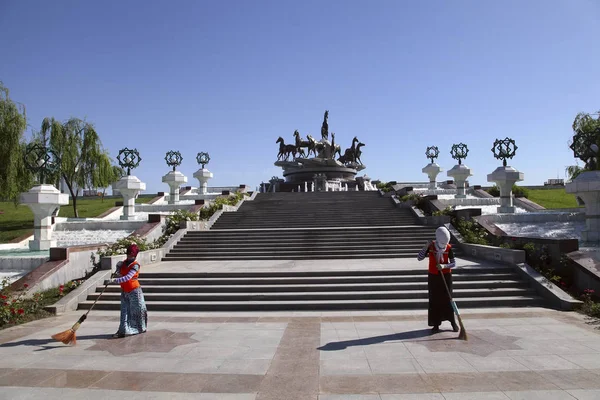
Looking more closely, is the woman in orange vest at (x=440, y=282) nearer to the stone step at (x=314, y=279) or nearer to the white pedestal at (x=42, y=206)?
the stone step at (x=314, y=279)

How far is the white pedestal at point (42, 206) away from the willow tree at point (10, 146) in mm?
6667

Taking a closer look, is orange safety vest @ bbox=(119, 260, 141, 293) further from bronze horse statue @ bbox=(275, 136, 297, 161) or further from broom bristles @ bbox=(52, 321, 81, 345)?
bronze horse statue @ bbox=(275, 136, 297, 161)

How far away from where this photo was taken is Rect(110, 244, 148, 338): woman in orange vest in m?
7.29

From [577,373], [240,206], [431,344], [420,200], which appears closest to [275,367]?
[431,344]

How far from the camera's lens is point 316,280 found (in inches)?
420

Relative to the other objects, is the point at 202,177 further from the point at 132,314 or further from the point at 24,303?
the point at 132,314

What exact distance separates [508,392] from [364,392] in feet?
5.10

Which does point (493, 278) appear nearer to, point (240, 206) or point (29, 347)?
point (29, 347)

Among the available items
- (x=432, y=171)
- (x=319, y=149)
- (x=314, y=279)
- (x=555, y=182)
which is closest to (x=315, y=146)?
(x=319, y=149)

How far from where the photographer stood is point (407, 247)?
1493cm

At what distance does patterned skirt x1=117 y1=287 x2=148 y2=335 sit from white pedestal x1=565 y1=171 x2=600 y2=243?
14810 millimetres

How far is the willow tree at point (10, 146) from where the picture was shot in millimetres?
21188

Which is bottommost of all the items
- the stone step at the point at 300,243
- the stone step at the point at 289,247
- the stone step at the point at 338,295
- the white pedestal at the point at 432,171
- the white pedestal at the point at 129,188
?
the stone step at the point at 338,295

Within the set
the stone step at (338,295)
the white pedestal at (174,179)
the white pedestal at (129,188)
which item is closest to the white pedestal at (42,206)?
the white pedestal at (129,188)
